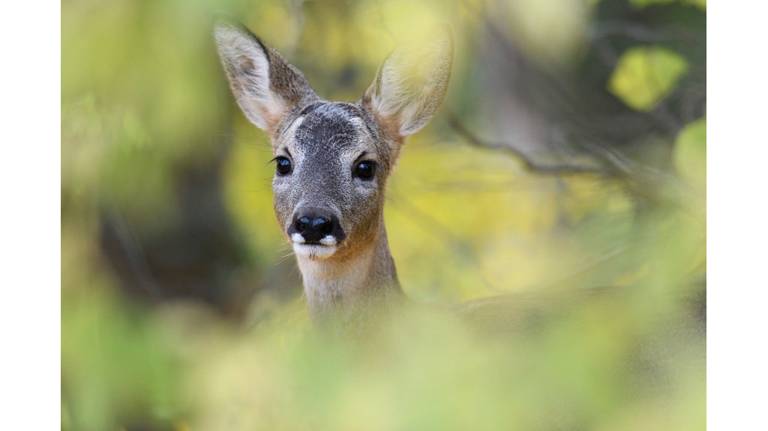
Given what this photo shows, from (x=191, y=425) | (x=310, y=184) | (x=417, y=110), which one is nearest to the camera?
(x=310, y=184)

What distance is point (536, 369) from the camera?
252 centimetres

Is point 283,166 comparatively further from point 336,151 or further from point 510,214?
point 510,214

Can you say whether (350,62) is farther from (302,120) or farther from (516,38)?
(516,38)

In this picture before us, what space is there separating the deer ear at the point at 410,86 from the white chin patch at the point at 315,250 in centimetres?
Result: 33

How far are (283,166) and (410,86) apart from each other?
339mm

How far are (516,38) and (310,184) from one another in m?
0.61

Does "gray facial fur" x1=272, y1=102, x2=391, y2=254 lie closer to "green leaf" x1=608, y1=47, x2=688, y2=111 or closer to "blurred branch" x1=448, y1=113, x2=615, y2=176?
"blurred branch" x1=448, y1=113, x2=615, y2=176

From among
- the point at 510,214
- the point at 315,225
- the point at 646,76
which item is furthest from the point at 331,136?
the point at 646,76

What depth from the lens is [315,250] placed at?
2311 mm

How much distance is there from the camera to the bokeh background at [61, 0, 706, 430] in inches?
98.9

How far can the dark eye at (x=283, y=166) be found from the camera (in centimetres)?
241

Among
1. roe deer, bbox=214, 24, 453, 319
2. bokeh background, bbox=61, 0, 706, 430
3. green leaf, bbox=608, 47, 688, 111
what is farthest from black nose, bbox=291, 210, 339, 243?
green leaf, bbox=608, 47, 688, 111

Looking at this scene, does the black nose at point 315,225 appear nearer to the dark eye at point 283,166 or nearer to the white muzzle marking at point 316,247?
the white muzzle marking at point 316,247

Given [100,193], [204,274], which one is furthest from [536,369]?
[100,193]
